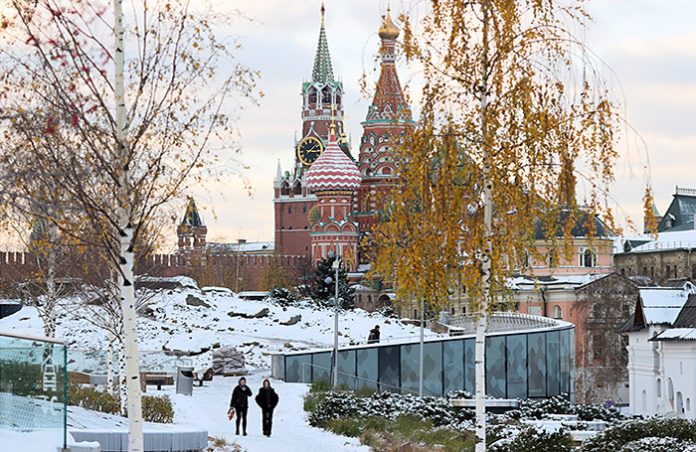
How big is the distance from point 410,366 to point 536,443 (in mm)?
23797

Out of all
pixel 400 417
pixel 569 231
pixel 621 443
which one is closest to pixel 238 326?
pixel 400 417

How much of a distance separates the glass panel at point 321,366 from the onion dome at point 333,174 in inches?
2511

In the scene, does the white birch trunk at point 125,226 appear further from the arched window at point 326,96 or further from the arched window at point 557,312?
the arched window at point 326,96

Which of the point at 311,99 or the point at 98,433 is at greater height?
the point at 311,99

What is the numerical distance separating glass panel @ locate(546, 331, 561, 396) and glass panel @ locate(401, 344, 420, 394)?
617cm

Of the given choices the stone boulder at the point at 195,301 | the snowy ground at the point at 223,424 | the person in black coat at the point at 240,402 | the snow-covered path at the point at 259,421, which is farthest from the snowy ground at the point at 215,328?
the person in black coat at the point at 240,402

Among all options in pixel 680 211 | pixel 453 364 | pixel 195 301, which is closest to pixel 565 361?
pixel 453 364

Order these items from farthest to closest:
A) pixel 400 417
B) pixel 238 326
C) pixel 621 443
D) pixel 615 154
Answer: pixel 238 326 < pixel 400 417 < pixel 621 443 < pixel 615 154

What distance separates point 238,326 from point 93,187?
4588 cm

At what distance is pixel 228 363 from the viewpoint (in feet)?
152

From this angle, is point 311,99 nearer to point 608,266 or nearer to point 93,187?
point 608,266

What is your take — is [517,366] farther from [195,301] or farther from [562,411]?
[195,301]

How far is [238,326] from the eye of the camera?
202ft

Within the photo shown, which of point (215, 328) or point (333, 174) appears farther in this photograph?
point (333, 174)
